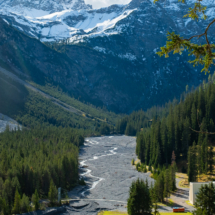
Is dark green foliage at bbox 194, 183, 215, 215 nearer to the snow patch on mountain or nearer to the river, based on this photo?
the river

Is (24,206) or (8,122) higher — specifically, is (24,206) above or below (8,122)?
below

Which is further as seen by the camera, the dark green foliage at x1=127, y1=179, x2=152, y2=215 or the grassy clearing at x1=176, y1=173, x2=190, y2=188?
the grassy clearing at x1=176, y1=173, x2=190, y2=188

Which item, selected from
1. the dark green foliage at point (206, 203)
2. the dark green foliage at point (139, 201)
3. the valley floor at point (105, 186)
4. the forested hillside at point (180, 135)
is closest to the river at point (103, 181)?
the valley floor at point (105, 186)

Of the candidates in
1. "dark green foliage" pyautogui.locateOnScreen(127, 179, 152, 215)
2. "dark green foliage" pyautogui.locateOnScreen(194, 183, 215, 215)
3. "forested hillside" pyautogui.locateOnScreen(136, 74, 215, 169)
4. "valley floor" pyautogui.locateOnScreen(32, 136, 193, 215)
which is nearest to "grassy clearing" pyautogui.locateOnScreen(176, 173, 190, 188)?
"valley floor" pyautogui.locateOnScreen(32, 136, 193, 215)

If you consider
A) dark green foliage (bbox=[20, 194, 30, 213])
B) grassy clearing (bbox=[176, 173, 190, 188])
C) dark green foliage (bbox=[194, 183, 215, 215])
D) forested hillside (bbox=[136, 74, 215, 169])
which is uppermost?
forested hillside (bbox=[136, 74, 215, 169])

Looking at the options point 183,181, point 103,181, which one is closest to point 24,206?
point 103,181

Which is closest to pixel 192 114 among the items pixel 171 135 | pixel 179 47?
pixel 171 135

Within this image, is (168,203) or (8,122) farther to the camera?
(8,122)

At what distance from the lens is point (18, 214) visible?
1890 inches

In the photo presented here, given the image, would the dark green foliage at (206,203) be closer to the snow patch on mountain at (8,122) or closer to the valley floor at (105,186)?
the valley floor at (105,186)

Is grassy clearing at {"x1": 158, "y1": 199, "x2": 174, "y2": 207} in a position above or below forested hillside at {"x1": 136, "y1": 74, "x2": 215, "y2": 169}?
below

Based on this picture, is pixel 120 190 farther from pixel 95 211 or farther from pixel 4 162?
pixel 4 162

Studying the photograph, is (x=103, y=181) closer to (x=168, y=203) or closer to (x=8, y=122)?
(x=168, y=203)

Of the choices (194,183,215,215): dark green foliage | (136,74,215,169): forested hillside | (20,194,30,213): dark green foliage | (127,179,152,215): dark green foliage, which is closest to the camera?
(194,183,215,215): dark green foliage
